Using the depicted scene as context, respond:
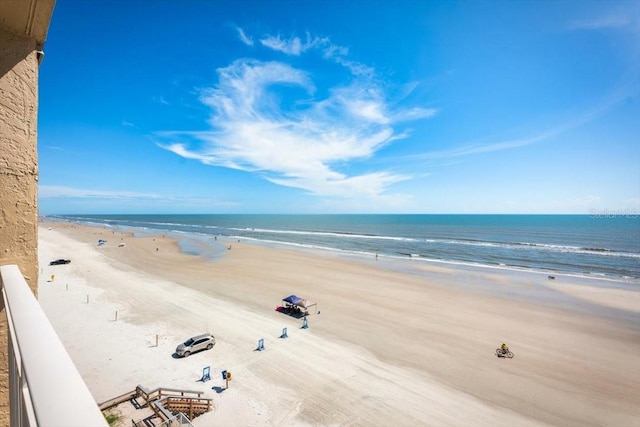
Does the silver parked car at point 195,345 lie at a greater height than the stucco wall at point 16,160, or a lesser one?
lesser

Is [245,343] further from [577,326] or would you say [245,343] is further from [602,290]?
[602,290]

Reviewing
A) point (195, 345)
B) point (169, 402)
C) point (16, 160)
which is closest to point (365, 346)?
point (195, 345)

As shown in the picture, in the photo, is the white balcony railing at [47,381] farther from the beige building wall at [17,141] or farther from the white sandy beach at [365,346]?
the white sandy beach at [365,346]

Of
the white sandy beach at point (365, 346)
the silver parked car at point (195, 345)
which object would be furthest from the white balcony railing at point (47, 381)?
the silver parked car at point (195, 345)

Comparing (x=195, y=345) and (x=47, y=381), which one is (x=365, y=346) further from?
(x=47, y=381)

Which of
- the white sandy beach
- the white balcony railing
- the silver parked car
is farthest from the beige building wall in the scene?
the silver parked car

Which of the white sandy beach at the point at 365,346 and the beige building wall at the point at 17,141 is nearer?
the beige building wall at the point at 17,141

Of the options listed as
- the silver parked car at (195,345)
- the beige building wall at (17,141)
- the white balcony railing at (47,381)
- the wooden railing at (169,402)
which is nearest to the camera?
the white balcony railing at (47,381)
